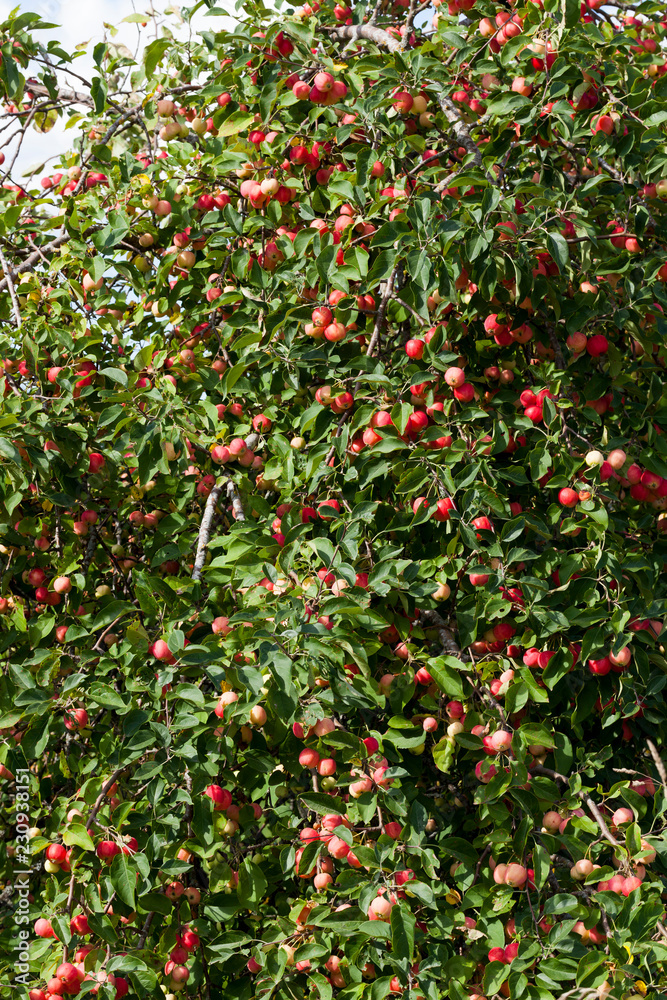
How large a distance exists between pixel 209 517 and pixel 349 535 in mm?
525

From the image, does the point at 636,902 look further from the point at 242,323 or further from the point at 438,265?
the point at 242,323

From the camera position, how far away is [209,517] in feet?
7.04

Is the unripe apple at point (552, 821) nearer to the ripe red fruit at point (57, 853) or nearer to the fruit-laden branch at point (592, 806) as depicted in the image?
the fruit-laden branch at point (592, 806)

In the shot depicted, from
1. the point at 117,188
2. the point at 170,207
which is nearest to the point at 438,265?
the point at 170,207

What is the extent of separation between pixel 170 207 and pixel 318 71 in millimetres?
540

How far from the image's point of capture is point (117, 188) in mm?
2395

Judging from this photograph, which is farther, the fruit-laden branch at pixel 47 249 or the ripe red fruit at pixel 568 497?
the fruit-laden branch at pixel 47 249

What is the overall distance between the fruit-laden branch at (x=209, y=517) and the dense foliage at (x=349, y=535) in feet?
0.04

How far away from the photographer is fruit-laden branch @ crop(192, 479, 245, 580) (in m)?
2.08

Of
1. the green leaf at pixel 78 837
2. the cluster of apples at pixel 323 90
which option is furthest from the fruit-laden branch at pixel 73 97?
the green leaf at pixel 78 837

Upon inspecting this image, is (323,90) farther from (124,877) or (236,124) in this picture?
(124,877)

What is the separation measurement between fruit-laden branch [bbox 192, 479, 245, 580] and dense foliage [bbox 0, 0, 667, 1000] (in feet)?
0.04

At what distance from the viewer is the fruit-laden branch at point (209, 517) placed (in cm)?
208

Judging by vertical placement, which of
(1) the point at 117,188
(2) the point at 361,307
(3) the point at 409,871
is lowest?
(3) the point at 409,871
